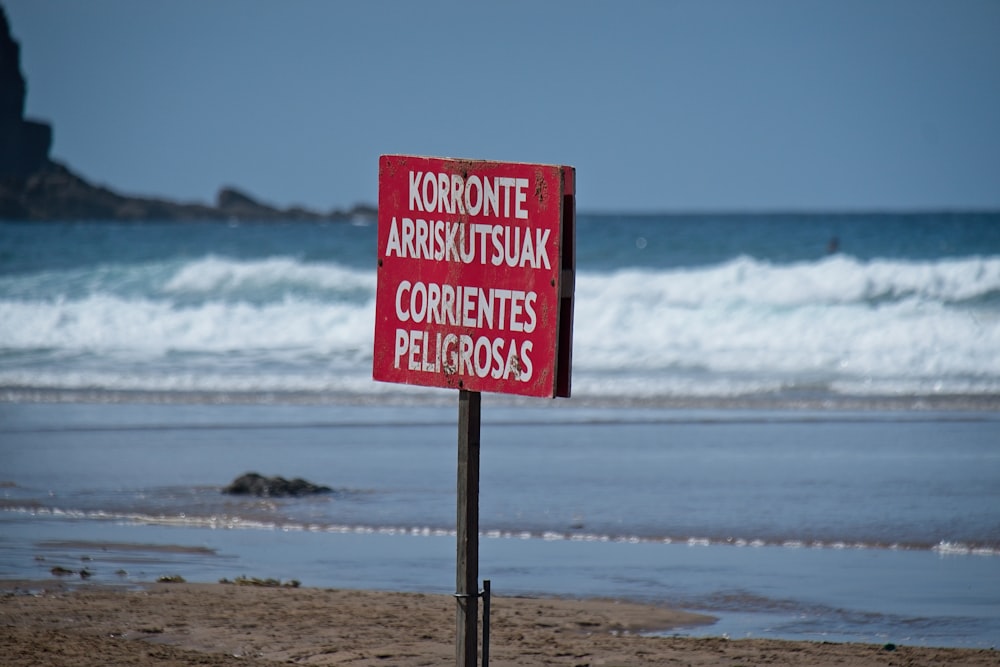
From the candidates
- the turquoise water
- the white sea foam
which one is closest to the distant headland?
the turquoise water

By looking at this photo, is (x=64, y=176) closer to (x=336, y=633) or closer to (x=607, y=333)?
(x=607, y=333)

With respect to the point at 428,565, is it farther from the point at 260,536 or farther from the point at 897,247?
the point at 897,247

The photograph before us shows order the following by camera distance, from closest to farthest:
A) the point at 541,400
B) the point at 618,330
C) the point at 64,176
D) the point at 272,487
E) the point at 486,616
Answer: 1. the point at 486,616
2. the point at 272,487
3. the point at 541,400
4. the point at 618,330
5. the point at 64,176

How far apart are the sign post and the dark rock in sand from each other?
6.22 meters

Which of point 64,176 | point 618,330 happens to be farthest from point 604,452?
point 64,176

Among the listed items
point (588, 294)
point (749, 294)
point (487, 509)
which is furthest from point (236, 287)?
point (487, 509)

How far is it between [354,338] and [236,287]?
30.2 feet

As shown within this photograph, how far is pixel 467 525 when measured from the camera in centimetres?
496

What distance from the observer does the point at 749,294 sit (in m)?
29.0

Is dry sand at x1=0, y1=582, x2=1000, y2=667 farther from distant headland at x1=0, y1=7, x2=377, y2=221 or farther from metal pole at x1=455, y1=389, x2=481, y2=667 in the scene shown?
distant headland at x1=0, y1=7, x2=377, y2=221

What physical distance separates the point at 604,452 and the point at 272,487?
347cm

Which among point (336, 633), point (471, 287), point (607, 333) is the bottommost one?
point (336, 633)

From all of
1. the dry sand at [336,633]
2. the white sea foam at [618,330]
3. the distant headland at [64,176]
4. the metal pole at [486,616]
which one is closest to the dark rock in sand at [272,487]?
the dry sand at [336,633]

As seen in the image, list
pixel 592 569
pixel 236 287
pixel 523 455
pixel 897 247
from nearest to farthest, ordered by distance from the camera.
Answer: pixel 592 569
pixel 523 455
pixel 236 287
pixel 897 247
